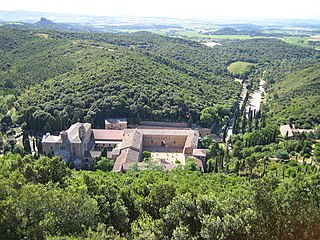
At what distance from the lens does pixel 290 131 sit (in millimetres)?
68688

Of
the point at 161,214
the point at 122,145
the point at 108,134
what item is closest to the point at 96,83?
the point at 108,134

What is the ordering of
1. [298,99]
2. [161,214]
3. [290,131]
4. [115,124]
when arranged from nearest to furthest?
[161,214]
[290,131]
[115,124]
[298,99]

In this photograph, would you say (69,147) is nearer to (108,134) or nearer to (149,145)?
(108,134)

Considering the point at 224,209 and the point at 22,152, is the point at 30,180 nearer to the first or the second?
the point at 224,209

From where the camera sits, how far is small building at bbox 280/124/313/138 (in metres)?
67.3

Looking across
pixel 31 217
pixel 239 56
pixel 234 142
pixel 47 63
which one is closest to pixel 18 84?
pixel 47 63

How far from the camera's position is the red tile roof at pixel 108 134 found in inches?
2504

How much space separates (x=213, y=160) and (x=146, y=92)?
2884 centimetres

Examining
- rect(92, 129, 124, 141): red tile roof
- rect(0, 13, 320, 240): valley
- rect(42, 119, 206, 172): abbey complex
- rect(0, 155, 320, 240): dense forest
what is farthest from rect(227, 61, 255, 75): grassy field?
rect(0, 155, 320, 240): dense forest

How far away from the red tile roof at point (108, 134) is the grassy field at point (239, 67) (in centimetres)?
7581

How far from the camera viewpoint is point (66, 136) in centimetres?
5697

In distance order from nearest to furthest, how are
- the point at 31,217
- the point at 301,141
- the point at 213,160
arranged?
the point at 31,217 → the point at 213,160 → the point at 301,141

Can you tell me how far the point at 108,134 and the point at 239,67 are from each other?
294ft

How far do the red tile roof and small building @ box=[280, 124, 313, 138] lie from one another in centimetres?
3280
